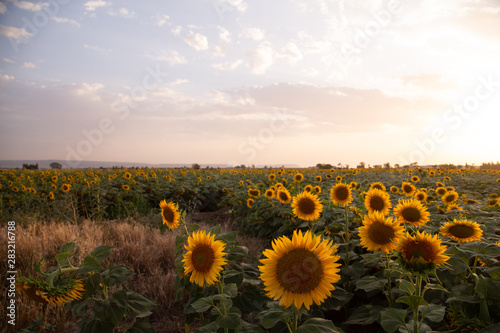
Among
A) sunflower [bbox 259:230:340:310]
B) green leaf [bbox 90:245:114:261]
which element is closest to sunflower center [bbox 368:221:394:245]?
sunflower [bbox 259:230:340:310]

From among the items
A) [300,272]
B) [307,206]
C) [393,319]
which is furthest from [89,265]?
[307,206]

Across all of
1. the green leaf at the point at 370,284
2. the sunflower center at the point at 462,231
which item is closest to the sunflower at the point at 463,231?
the sunflower center at the point at 462,231

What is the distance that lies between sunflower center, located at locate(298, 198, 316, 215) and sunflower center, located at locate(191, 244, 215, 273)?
5.92 ft

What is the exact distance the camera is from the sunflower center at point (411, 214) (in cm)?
278

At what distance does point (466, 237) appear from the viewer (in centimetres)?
243

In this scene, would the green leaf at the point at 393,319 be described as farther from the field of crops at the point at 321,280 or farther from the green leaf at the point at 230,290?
the green leaf at the point at 230,290

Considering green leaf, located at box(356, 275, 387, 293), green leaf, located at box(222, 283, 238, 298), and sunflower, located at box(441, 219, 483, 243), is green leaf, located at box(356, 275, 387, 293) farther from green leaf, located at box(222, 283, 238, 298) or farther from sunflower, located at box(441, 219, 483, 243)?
green leaf, located at box(222, 283, 238, 298)

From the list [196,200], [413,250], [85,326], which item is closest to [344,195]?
[413,250]

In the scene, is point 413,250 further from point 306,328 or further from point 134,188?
point 134,188

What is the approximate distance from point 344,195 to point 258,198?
3.52 metres

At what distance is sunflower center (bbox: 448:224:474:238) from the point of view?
2.44m

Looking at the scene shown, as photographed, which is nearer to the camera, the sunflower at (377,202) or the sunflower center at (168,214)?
the sunflower center at (168,214)

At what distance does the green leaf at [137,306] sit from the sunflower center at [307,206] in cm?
203

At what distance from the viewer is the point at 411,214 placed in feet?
9.20
